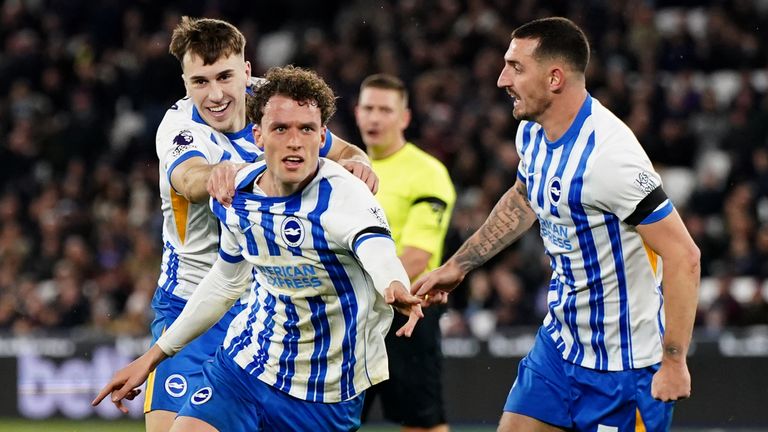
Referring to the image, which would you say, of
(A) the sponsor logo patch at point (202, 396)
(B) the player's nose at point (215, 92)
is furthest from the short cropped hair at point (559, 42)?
(A) the sponsor logo patch at point (202, 396)

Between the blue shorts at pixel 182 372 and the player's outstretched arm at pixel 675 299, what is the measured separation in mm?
2057

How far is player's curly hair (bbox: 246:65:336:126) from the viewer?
5.27 meters

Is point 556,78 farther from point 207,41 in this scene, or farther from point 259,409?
point 259,409

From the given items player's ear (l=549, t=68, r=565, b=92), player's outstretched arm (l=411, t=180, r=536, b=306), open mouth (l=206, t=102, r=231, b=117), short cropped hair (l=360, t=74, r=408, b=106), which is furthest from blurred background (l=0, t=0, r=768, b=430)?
player's ear (l=549, t=68, r=565, b=92)

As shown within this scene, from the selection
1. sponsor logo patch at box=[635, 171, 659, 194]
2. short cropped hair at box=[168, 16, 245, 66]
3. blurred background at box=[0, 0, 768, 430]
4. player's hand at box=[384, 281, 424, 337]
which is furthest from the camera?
blurred background at box=[0, 0, 768, 430]

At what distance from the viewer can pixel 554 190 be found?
5453 millimetres

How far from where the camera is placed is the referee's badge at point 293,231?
16.9 feet

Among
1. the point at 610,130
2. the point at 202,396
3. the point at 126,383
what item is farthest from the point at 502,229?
the point at 126,383

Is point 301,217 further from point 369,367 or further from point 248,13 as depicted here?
point 248,13

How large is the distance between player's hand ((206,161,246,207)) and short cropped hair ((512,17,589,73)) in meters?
1.40

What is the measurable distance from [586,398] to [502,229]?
0.94 m

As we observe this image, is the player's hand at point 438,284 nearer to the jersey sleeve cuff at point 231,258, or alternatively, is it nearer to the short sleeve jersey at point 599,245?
the short sleeve jersey at point 599,245

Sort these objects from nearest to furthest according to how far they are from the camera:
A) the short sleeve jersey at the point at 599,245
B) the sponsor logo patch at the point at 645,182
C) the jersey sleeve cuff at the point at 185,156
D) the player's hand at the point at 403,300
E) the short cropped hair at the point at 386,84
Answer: the player's hand at the point at 403,300
the sponsor logo patch at the point at 645,182
the short sleeve jersey at the point at 599,245
the jersey sleeve cuff at the point at 185,156
the short cropped hair at the point at 386,84

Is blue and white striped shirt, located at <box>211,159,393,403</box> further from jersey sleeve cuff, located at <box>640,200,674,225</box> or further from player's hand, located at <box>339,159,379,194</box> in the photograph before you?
jersey sleeve cuff, located at <box>640,200,674,225</box>
